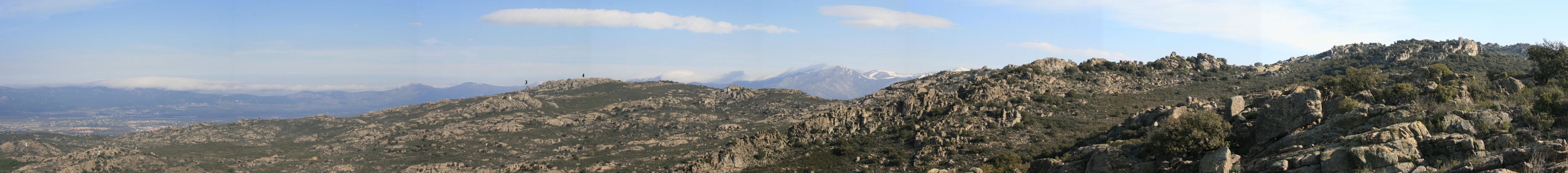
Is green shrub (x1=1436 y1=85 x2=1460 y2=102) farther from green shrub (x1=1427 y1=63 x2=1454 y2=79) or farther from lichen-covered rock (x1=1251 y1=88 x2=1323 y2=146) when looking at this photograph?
green shrub (x1=1427 y1=63 x2=1454 y2=79)

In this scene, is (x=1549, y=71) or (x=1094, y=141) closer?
(x=1549, y=71)

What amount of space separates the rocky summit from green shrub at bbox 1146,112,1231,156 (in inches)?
5.6

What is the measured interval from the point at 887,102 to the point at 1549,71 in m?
62.4

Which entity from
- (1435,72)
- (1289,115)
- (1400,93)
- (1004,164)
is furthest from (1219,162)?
(1435,72)

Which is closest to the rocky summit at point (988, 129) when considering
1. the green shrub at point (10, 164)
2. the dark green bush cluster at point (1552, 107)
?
the dark green bush cluster at point (1552, 107)

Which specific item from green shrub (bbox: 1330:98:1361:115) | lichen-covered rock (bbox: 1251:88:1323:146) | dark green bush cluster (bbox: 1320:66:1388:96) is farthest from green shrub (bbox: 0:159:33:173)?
dark green bush cluster (bbox: 1320:66:1388:96)

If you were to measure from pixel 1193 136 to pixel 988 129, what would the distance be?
39775 mm

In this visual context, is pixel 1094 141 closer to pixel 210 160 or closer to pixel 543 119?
pixel 543 119

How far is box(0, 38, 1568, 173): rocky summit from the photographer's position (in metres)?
38.6

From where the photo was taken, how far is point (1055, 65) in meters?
122

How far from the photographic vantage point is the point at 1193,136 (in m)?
48.6

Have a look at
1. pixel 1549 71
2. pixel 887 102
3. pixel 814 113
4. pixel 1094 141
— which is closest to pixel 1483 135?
pixel 1549 71

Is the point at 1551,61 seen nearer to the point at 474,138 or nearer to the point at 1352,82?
the point at 1352,82

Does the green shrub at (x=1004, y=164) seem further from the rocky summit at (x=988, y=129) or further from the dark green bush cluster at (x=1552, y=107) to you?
the dark green bush cluster at (x=1552, y=107)
